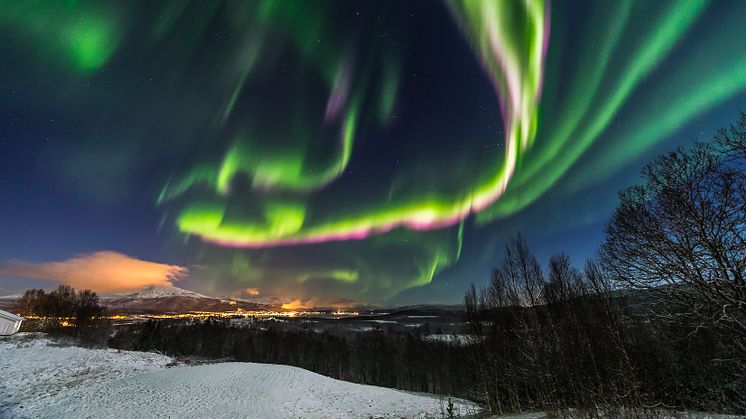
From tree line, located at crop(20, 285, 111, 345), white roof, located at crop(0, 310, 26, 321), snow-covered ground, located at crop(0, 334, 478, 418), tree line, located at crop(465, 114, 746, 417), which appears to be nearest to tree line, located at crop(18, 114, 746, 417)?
tree line, located at crop(465, 114, 746, 417)

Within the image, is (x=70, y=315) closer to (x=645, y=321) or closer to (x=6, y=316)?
(x=6, y=316)

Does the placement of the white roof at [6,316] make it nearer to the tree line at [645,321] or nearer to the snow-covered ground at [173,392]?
the snow-covered ground at [173,392]

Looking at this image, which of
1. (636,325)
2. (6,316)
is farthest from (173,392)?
(6,316)

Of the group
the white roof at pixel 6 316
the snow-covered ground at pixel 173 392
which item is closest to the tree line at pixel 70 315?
the white roof at pixel 6 316

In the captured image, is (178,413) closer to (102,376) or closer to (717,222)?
(102,376)

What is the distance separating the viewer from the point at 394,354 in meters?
103

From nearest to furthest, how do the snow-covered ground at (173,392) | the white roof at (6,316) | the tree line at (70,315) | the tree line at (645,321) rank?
the tree line at (645,321)
the snow-covered ground at (173,392)
the white roof at (6,316)
the tree line at (70,315)

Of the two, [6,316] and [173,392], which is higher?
[6,316]

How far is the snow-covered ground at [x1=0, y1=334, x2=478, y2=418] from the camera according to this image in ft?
82.4

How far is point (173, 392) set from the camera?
106ft

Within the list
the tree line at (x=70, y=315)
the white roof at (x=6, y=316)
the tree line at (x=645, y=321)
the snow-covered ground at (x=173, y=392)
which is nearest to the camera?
the tree line at (x=645, y=321)

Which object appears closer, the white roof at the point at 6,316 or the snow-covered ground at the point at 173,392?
the snow-covered ground at the point at 173,392

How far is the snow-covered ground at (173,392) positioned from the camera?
989 inches

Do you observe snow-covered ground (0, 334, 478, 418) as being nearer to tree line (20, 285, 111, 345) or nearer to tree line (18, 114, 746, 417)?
tree line (18, 114, 746, 417)
